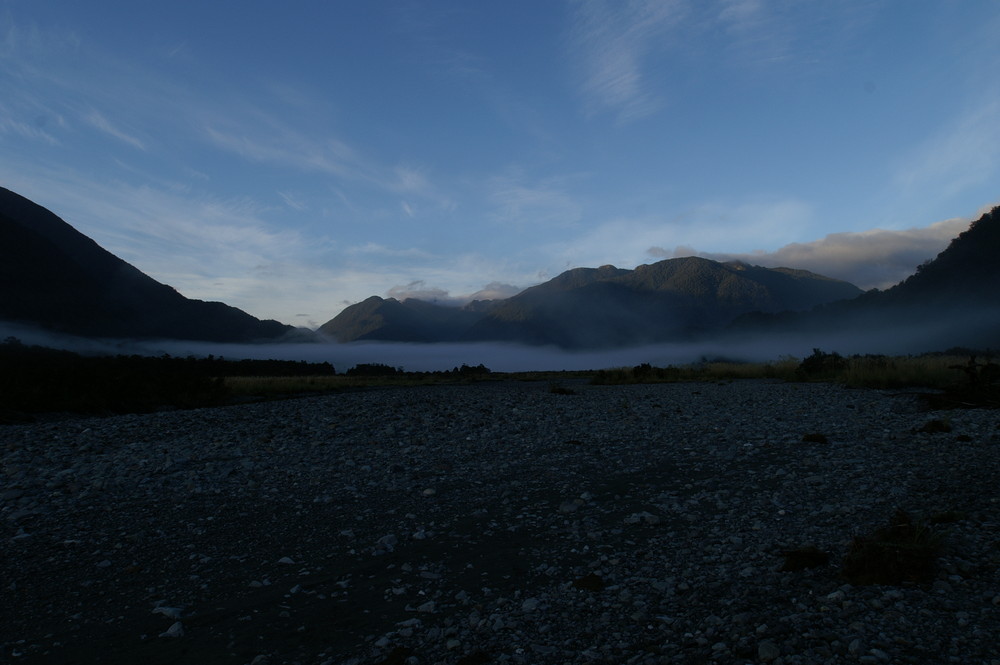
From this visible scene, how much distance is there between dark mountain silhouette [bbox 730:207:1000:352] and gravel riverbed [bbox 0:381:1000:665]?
235 feet

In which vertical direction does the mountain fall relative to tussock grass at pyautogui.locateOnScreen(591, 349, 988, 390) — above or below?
above

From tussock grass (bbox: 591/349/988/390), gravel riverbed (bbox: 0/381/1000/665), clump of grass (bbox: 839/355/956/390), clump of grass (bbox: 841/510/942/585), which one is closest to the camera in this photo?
gravel riverbed (bbox: 0/381/1000/665)

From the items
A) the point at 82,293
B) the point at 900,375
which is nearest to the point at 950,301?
the point at 900,375

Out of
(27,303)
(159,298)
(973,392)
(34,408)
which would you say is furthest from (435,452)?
(159,298)

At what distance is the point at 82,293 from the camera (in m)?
144

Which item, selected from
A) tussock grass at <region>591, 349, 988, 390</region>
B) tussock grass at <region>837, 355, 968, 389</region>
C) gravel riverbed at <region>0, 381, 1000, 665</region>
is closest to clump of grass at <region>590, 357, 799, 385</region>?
Result: tussock grass at <region>591, 349, 988, 390</region>

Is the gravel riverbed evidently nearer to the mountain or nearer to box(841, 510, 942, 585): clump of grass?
box(841, 510, 942, 585): clump of grass

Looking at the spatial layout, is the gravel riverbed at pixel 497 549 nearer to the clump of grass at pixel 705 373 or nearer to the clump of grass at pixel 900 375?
the clump of grass at pixel 900 375

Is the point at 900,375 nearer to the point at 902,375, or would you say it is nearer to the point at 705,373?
the point at 902,375

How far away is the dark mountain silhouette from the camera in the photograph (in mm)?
70625

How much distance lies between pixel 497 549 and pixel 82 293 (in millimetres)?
170959

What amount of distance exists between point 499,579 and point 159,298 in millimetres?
193952

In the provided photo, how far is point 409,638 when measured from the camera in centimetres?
508

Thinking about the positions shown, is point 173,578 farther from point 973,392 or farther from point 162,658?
point 973,392
